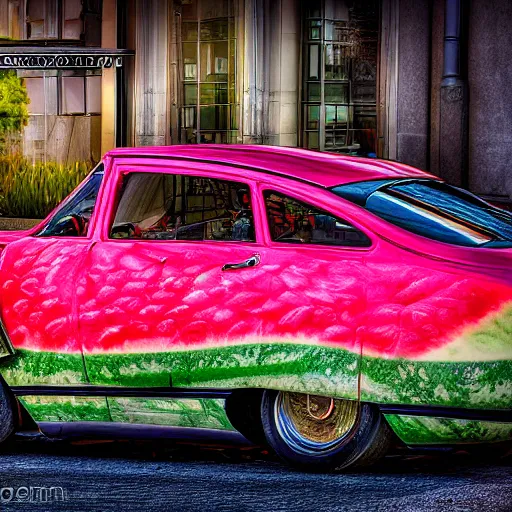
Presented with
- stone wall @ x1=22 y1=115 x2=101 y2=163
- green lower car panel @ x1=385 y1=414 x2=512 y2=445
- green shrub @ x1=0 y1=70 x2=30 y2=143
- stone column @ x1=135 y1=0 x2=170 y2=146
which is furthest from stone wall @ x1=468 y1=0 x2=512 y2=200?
green lower car panel @ x1=385 y1=414 x2=512 y2=445

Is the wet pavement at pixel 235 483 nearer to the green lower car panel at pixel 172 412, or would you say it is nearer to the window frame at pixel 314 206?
the green lower car panel at pixel 172 412

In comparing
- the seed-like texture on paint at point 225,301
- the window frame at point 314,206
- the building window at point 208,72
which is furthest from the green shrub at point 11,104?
the window frame at point 314,206

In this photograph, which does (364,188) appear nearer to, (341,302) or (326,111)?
(341,302)

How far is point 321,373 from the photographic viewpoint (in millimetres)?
7012

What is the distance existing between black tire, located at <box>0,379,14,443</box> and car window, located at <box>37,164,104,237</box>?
0.86 metres

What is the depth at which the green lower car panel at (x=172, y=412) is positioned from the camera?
739 cm

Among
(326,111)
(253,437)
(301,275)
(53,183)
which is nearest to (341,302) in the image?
(301,275)

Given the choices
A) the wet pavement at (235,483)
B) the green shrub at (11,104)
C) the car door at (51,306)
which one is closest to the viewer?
the wet pavement at (235,483)

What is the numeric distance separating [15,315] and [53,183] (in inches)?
520

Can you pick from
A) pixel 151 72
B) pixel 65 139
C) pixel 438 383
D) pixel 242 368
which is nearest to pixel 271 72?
pixel 151 72

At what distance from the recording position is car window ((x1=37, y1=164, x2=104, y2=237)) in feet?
25.9

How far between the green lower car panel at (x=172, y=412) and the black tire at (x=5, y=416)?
683mm

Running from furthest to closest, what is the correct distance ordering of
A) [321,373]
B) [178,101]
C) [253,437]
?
1. [178,101]
2. [253,437]
3. [321,373]

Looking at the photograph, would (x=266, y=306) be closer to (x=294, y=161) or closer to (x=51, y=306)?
(x=294, y=161)
